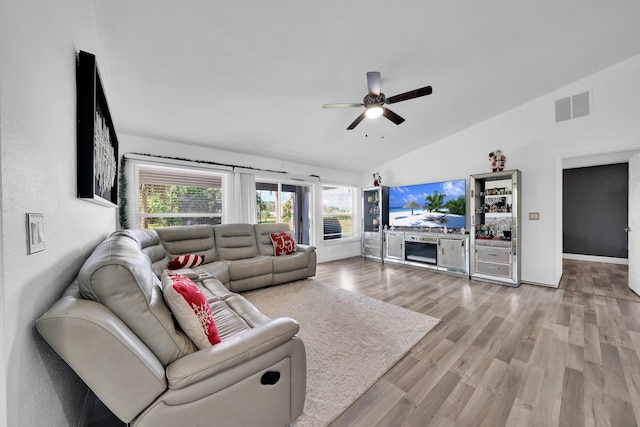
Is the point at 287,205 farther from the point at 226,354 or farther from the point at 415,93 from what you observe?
the point at 226,354

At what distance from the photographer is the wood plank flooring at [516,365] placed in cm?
143

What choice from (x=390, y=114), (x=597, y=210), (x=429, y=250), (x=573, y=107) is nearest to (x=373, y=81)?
(x=390, y=114)

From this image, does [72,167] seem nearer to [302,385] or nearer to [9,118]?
[9,118]

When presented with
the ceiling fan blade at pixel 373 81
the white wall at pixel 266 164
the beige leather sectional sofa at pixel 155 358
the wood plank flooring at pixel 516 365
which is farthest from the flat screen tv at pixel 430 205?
the beige leather sectional sofa at pixel 155 358

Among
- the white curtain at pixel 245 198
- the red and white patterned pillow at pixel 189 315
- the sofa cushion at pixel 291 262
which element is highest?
the white curtain at pixel 245 198

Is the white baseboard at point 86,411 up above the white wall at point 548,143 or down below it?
below

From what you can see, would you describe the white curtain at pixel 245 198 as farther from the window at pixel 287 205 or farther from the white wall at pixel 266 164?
the window at pixel 287 205

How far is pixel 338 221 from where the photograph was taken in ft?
20.2

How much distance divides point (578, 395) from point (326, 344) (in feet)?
5.76

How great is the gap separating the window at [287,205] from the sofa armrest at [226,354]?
150 inches

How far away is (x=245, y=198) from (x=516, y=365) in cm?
417

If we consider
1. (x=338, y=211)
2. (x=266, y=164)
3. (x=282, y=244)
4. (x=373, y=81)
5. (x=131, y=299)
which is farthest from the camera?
(x=338, y=211)

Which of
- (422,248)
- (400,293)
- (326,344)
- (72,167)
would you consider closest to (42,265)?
(72,167)

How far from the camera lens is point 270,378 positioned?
1.18 meters
